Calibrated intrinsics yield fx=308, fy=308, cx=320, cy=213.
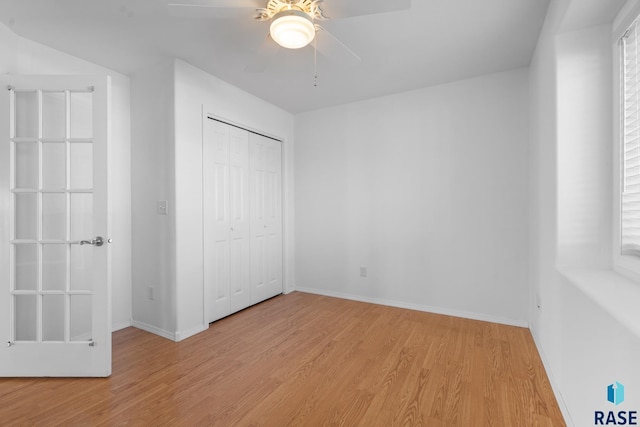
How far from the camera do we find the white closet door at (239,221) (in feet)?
11.0

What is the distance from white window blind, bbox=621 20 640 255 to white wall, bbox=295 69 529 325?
1.32 m

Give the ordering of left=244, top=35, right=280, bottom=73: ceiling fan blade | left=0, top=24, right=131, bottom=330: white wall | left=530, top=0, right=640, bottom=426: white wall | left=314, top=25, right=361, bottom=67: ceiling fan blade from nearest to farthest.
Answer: left=530, top=0, right=640, bottom=426: white wall, left=314, top=25, right=361, bottom=67: ceiling fan blade, left=244, top=35, right=280, bottom=73: ceiling fan blade, left=0, top=24, right=131, bottom=330: white wall

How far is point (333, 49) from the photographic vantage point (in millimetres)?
1932

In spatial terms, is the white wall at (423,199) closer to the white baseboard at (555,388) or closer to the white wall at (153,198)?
the white baseboard at (555,388)

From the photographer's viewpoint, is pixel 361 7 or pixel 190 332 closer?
pixel 361 7

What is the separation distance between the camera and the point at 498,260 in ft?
9.83

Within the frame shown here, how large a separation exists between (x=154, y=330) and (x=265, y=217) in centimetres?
168

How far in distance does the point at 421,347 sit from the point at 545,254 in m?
1.15

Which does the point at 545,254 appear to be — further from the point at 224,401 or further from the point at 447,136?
the point at 224,401

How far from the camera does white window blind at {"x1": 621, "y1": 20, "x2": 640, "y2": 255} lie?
57.4 inches

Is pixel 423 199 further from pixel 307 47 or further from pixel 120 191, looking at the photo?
pixel 120 191

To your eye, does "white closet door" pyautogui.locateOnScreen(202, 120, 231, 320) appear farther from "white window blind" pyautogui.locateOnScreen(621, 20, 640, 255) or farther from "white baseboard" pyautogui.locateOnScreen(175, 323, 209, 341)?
"white window blind" pyautogui.locateOnScreen(621, 20, 640, 255)

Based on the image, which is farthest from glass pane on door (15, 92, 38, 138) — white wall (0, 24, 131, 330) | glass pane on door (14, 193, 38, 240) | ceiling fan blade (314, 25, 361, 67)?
ceiling fan blade (314, 25, 361, 67)

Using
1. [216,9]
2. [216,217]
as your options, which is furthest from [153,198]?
[216,9]
